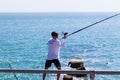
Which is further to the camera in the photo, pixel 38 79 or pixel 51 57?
pixel 38 79

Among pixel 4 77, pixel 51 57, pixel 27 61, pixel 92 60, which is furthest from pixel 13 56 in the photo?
pixel 51 57

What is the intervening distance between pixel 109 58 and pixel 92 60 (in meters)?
4.84

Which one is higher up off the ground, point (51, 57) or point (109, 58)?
point (51, 57)

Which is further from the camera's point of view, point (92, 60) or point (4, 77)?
point (92, 60)

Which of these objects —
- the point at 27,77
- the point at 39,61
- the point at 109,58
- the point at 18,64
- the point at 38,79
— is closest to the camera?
the point at 38,79

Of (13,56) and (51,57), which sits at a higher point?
(51,57)

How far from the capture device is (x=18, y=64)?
4575 centimetres

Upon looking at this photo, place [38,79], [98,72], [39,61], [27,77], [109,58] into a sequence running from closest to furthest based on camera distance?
1. [98,72]
2. [38,79]
3. [27,77]
4. [39,61]
5. [109,58]

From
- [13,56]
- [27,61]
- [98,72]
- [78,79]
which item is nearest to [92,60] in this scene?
[27,61]

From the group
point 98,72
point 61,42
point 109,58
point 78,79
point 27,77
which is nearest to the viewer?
point 98,72

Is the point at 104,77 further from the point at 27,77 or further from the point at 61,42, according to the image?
the point at 61,42

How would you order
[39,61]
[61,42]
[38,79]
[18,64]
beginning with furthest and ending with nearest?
[39,61] → [18,64] → [38,79] → [61,42]

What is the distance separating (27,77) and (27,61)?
581 inches

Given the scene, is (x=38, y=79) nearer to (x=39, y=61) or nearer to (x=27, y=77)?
(x=27, y=77)
